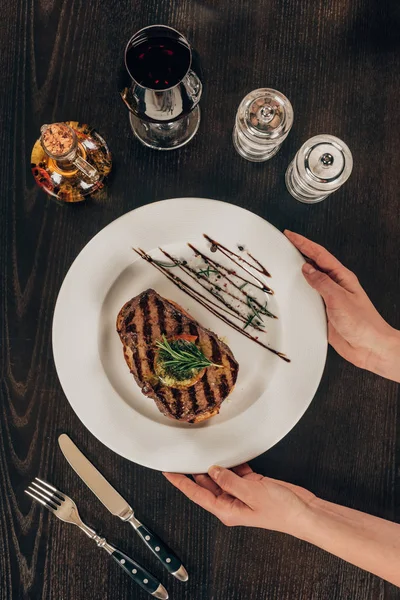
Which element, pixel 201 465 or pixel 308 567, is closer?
pixel 201 465

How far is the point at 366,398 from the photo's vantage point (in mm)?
1810

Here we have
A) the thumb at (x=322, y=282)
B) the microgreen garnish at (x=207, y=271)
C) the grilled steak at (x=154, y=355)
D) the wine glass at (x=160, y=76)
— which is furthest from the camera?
the microgreen garnish at (x=207, y=271)

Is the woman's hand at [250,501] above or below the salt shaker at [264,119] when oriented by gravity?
below

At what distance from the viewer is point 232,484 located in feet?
5.38

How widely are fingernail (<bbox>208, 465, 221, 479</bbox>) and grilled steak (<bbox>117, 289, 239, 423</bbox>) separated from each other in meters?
0.18

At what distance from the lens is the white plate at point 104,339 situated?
5.52ft

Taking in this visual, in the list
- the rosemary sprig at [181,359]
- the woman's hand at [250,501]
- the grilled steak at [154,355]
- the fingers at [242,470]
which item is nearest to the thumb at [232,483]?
the woman's hand at [250,501]

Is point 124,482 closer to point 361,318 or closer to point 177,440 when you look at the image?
point 177,440

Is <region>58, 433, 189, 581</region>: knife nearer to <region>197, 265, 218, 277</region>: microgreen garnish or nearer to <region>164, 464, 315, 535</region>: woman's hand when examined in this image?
<region>164, 464, 315, 535</region>: woman's hand

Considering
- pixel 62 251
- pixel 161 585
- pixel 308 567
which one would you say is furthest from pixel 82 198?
pixel 308 567

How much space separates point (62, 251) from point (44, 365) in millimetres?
457

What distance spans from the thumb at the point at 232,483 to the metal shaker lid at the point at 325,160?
1098 millimetres

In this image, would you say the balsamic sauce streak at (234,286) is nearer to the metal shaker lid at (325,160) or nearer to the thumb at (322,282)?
the thumb at (322,282)

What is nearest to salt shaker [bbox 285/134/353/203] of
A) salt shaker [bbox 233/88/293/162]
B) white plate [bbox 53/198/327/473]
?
salt shaker [bbox 233/88/293/162]
